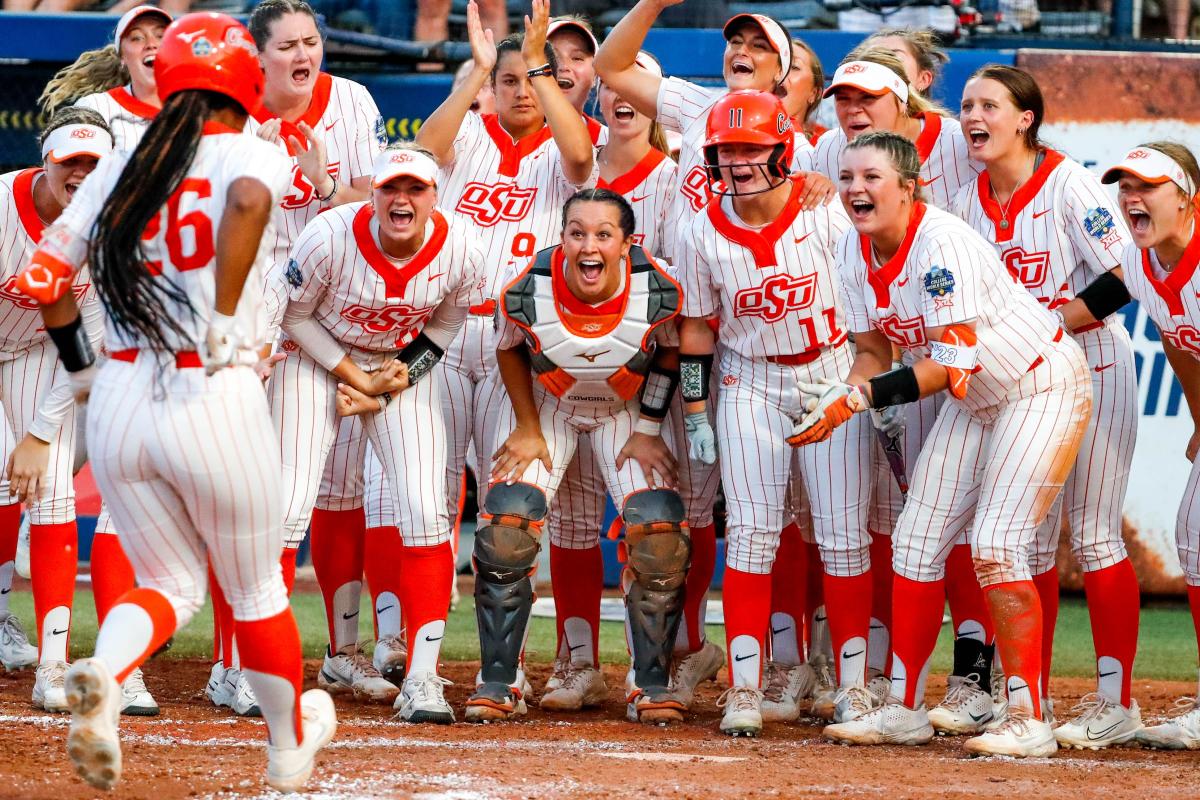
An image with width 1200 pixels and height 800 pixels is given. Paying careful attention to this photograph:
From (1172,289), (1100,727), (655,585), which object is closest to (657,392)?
(655,585)

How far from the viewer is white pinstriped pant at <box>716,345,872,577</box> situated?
15.7 feet

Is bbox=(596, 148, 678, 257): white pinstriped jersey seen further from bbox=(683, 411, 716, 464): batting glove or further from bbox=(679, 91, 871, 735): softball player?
bbox=(683, 411, 716, 464): batting glove

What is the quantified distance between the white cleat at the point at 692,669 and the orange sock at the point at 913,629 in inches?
30.5

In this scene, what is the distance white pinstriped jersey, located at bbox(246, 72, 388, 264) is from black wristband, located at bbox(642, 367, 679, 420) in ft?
4.24

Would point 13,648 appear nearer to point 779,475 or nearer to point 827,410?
point 779,475

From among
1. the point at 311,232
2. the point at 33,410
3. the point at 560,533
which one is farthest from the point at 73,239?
the point at 560,533

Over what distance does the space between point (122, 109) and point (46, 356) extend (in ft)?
3.03

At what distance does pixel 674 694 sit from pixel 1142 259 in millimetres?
1917

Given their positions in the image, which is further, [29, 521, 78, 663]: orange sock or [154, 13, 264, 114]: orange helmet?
[29, 521, 78, 663]: orange sock

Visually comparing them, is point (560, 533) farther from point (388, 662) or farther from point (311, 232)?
point (311, 232)

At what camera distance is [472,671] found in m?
5.91

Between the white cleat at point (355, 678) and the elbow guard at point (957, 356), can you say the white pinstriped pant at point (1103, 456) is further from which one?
the white cleat at point (355, 678)

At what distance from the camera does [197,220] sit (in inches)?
128

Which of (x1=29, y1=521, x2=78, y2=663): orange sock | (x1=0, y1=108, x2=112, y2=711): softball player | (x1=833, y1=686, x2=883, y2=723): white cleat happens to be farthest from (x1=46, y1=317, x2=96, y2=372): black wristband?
(x1=833, y1=686, x2=883, y2=723): white cleat
